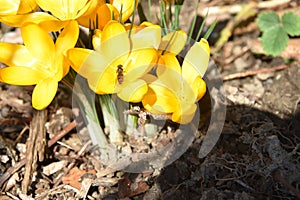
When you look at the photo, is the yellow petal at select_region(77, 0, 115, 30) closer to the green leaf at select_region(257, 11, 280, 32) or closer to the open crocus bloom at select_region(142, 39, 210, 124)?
the open crocus bloom at select_region(142, 39, 210, 124)

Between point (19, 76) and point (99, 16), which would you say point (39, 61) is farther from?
point (99, 16)

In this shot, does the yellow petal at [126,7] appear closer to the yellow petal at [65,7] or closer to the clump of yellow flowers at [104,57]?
the clump of yellow flowers at [104,57]

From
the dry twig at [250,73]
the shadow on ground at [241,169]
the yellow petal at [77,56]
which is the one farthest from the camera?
the dry twig at [250,73]

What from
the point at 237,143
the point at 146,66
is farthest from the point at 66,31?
the point at 237,143

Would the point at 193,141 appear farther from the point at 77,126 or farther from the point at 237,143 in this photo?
the point at 77,126

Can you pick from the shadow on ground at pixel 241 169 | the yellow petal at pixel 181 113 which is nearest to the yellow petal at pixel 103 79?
the yellow petal at pixel 181 113

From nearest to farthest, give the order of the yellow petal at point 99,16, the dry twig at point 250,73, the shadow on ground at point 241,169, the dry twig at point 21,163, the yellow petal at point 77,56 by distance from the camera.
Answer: the yellow petal at point 77,56, the yellow petal at point 99,16, the shadow on ground at point 241,169, the dry twig at point 21,163, the dry twig at point 250,73
